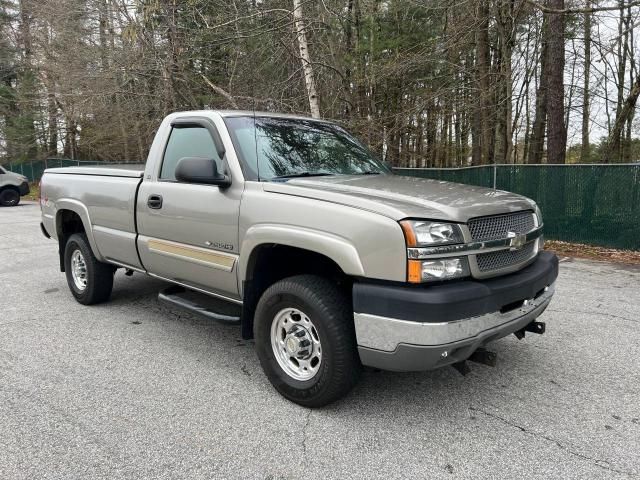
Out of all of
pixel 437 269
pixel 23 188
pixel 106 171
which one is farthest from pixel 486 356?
pixel 23 188

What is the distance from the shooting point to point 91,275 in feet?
17.5

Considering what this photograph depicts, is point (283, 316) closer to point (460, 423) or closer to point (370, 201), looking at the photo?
point (370, 201)

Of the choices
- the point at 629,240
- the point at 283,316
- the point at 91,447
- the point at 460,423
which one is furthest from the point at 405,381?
the point at 629,240

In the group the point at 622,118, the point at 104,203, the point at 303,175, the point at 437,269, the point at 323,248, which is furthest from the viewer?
the point at 622,118

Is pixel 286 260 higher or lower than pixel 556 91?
lower

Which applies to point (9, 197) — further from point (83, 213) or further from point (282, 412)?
point (282, 412)

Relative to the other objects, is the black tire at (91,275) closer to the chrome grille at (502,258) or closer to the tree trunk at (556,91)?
the chrome grille at (502,258)

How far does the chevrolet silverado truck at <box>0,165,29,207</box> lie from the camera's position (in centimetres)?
1805

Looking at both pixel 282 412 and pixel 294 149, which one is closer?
pixel 282 412

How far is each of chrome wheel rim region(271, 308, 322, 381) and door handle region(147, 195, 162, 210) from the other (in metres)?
1.59

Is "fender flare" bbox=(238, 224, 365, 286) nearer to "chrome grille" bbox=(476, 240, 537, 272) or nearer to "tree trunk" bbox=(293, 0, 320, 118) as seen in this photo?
"chrome grille" bbox=(476, 240, 537, 272)

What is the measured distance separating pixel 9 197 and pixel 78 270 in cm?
1541

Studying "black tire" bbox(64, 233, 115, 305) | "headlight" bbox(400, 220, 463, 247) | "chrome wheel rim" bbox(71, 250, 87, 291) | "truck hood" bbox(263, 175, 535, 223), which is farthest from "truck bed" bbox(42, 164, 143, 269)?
"headlight" bbox(400, 220, 463, 247)

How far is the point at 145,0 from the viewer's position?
13.2 meters
